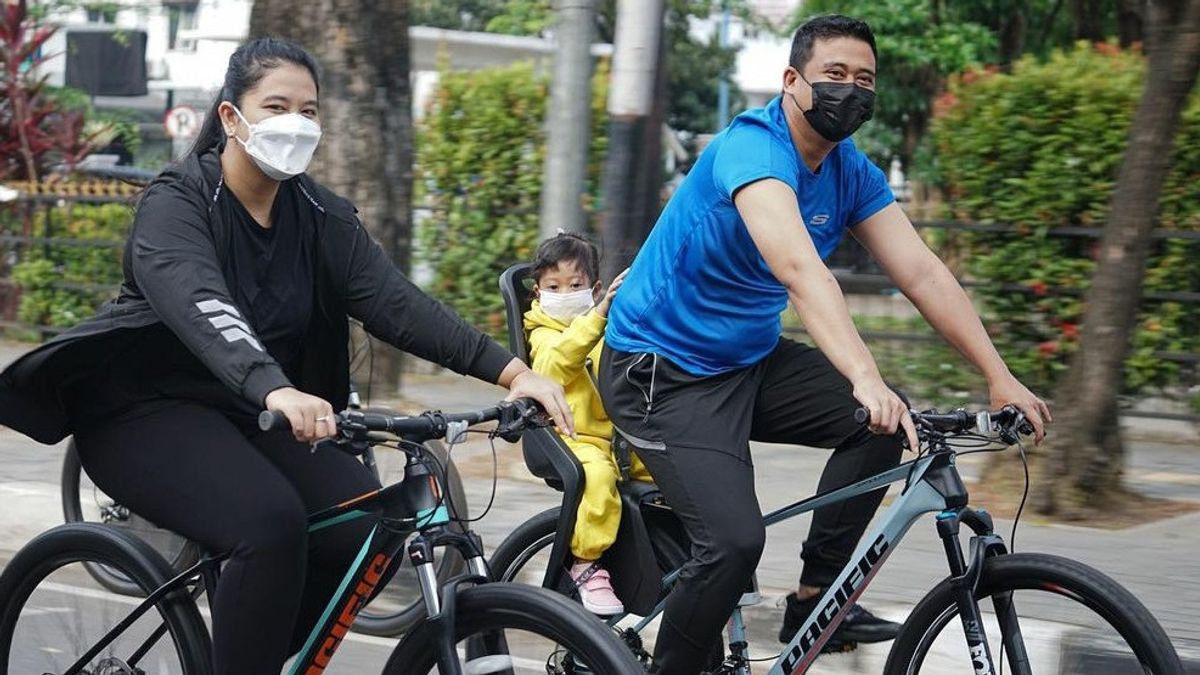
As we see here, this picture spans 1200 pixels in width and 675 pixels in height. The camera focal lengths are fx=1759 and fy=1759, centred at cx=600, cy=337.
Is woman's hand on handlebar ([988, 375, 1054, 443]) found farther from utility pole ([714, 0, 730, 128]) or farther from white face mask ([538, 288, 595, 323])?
utility pole ([714, 0, 730, 128])

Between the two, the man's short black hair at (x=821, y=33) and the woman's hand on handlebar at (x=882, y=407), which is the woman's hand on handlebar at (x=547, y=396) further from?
the man's short black hair at (x=821, y=33)

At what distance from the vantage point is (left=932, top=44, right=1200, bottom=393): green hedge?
911 centimetres

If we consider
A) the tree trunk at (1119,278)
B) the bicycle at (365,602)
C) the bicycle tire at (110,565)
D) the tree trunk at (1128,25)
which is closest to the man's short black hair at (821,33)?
the bicycle at (365,602)

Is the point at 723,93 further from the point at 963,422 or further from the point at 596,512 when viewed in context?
the point at 963,422

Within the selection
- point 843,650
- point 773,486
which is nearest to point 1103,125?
point 773,486

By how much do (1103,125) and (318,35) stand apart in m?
4.13

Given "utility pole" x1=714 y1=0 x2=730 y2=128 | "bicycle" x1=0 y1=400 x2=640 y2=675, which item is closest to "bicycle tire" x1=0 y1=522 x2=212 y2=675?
"bicycle" x1=0 y1=400 x2=640 y2=675

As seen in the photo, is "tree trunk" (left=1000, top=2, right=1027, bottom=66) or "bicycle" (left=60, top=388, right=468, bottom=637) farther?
"tree trunk" (left=1000, top=2, right=1027, bottom=66)

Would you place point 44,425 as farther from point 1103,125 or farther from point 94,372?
point 1103,125

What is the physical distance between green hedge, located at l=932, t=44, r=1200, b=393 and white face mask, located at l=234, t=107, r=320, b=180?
6.03 metres

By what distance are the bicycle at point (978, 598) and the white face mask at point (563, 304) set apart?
2.69 ft

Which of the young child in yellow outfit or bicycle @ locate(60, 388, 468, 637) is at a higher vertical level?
the young child in yellow outfit

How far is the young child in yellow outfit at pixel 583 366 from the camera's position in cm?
447

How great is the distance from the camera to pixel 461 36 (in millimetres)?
27266
